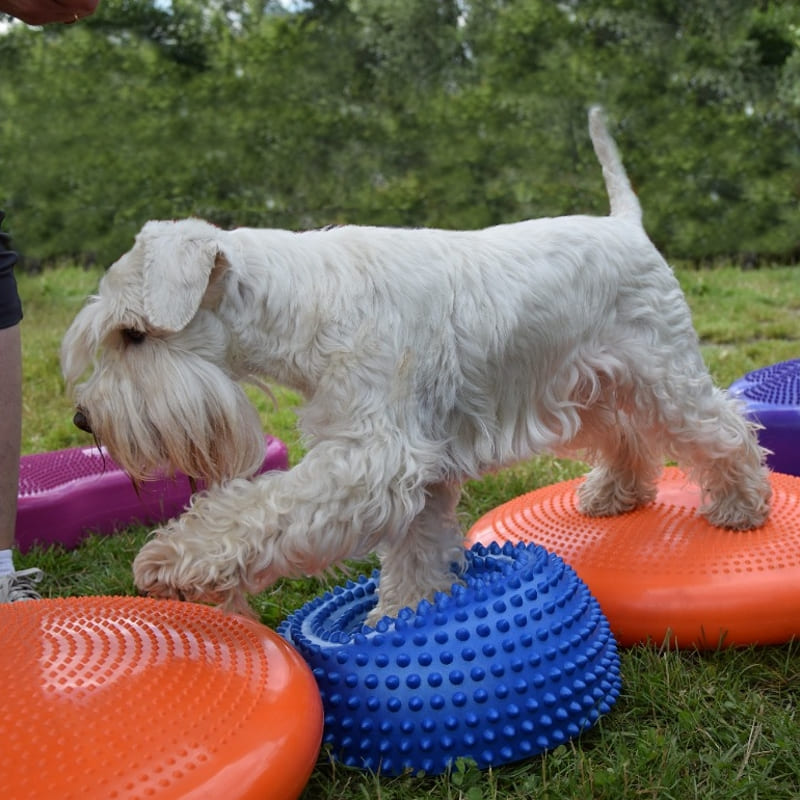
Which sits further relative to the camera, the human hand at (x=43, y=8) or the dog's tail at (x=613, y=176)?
the dog's tail at (x=613, y=176)

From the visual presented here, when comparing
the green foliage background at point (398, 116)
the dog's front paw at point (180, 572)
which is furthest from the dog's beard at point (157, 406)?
the green foliage background at point (398, 116)

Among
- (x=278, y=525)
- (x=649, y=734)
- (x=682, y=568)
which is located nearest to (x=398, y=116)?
(x=682, y=568)

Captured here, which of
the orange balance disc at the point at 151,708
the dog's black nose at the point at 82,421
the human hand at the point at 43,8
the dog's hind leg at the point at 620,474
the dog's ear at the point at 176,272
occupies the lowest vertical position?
the dog's hind leg at the point at 620,474

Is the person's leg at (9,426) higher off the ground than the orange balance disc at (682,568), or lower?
higher

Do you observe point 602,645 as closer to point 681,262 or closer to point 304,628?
point 304,628

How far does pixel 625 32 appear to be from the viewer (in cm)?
1330

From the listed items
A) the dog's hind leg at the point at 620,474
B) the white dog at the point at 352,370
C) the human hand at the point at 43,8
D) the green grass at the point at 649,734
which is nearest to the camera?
the green grass at the point at 649,734

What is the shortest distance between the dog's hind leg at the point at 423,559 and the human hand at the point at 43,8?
2.08 metres

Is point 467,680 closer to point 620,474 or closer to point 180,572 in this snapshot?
point 180,572

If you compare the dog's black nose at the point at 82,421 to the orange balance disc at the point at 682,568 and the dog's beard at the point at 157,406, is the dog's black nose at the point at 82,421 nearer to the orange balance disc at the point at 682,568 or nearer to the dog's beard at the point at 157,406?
the dog's beard at the point at 157,406

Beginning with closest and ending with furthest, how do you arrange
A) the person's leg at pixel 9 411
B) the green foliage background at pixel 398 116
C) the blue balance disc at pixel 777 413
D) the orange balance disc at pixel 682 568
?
the orange balance disc at pixel 682 568 → the person's leg at pixel 9 411 → the blue balance disc at pixel 777 413 → the green foliage background at pixel 398 116

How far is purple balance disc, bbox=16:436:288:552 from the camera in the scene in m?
4.54

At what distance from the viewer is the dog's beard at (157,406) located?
2.82 m

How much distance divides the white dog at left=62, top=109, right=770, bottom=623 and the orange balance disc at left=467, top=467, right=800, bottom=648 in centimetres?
49
